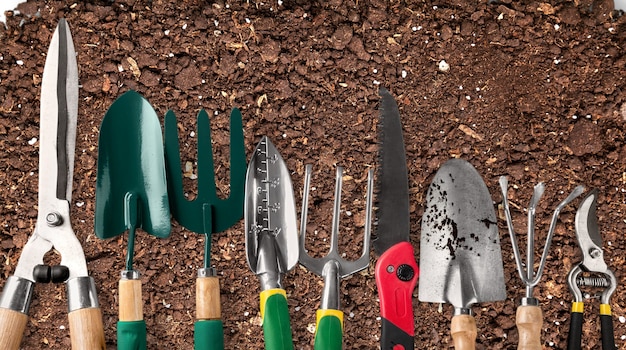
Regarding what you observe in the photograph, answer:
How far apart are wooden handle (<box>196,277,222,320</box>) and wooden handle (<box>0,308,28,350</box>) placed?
0.91 ft

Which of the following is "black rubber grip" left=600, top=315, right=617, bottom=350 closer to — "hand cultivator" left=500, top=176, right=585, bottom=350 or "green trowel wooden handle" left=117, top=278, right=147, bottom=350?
"hand cultivator" left=500, top=176, right=585, bottom=350

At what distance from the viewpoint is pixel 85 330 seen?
1.17 meters

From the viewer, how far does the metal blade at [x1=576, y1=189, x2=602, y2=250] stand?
4.20 feet

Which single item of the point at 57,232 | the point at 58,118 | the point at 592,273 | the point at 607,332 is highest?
the point at 58,118

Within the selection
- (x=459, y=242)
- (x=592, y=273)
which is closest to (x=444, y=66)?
(x=459, y=242)

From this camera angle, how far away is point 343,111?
4.29 feet

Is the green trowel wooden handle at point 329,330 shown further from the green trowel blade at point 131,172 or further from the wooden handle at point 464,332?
the green trowel blade at point 131,172

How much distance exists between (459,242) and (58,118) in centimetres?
70

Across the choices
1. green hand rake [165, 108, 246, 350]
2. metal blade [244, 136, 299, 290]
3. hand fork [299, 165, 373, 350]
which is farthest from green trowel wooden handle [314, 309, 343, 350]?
green hand rake [165, 108, 246, 350]

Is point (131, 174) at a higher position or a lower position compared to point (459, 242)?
higher

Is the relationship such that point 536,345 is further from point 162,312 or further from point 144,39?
point 144,39

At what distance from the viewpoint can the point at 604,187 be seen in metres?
1.31

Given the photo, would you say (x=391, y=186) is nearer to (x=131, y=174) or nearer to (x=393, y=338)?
(x=393, y=338)

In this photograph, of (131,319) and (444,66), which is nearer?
(131,319)
